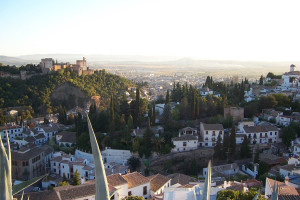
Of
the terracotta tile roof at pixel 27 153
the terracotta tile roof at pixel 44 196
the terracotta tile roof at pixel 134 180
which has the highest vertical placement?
the terracotta tile roof at pixel 134 180

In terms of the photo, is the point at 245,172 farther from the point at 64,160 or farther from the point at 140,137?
the point at 64,160

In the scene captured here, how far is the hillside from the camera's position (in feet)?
111

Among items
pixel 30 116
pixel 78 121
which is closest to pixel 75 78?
pixel 30 116

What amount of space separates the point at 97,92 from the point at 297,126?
26.7 meters

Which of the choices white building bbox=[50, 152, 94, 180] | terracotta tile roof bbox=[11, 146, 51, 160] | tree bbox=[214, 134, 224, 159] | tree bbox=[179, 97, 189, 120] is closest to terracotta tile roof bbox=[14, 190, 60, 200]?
white building bbox=[50, 152, 94, 180]

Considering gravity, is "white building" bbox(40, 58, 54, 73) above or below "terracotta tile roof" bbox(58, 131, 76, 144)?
above

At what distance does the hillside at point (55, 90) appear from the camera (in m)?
33.8

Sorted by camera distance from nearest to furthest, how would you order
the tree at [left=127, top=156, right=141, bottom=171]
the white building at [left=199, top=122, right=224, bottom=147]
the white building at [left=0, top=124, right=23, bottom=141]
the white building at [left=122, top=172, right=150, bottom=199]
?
the white building at [left=122, top=172, right=150, bottom=199]
the tree at [left=127, top=156, right=141, bottom=171]
the white building at [left=199, top=122, right=224, bottom=147]
the white building at [left=0, top=124, right=23, bottom=141]

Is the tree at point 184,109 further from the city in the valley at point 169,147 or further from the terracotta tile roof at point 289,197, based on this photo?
the terracotta tile roof at point 289,197

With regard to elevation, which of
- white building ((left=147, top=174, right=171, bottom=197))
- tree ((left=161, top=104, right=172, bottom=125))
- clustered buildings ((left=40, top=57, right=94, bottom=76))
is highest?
clustered buildings ((left=40, top=57, right=94, bottom=76))

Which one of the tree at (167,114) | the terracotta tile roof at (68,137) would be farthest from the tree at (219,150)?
the terracotta tile roof at (68,137)

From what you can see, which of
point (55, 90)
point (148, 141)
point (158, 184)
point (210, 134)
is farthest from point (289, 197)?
point (55, 90)

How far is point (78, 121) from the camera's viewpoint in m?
20.9

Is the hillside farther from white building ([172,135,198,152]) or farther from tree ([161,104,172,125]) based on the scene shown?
white building ([172,135,198,152])
